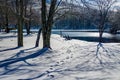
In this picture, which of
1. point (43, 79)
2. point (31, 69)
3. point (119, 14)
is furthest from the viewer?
point (119, 14)

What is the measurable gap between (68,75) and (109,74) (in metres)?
1.45

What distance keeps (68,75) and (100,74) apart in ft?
3.73

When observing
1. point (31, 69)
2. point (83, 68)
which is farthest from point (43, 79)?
point (83, 68)

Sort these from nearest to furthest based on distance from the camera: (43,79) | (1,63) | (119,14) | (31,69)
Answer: (43,79) → (31,69) → (1,63) → (119,14)

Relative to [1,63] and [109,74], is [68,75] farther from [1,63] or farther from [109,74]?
[1,63]

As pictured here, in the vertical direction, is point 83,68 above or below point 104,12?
below

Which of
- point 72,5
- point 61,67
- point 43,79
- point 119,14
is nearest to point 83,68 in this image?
point 61,67

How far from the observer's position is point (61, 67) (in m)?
9.95

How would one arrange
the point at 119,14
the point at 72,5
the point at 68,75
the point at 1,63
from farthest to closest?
the point at 119,14 < the point at 72,5 < the point at 1,63 < the point at 68,75

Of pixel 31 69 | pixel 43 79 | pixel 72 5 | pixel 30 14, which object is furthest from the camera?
pixel 30 14

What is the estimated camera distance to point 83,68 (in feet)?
32.2

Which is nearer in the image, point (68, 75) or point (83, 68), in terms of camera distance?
point (68, 75)

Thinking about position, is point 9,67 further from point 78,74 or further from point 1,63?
point 78,74

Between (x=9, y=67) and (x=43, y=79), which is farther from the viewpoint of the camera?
(x=9, y=67)
